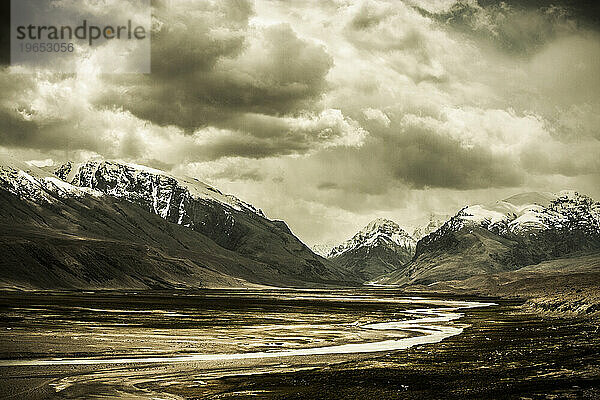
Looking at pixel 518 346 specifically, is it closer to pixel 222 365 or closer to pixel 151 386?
pixel 222 365

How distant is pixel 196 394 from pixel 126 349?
23.3 metres

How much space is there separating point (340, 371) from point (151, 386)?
43.5 ft

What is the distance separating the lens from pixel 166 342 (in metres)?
62.6

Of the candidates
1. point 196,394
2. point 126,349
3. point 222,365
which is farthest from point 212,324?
point 196,394

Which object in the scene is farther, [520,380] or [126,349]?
[126,349]

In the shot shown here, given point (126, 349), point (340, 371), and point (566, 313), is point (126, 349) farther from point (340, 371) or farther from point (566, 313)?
point (566, 313)

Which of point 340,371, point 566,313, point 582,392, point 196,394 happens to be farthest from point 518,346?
point 566,313

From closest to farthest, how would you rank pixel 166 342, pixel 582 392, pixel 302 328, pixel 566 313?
pixel 582 392 < pixel 166 342 < pixel 302 328 < pixel 566 313

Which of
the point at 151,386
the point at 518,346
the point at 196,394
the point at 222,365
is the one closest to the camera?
the point at 196,394

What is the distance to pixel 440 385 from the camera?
35.6 metres

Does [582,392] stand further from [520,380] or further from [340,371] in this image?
[340,371]

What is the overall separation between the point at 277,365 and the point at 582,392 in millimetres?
24137

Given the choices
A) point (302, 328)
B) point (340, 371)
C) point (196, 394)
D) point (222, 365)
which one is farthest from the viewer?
point (302, 328)

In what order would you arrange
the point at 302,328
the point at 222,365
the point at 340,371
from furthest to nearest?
the point at 302,328
the point at 222,365
the point at 340,371
